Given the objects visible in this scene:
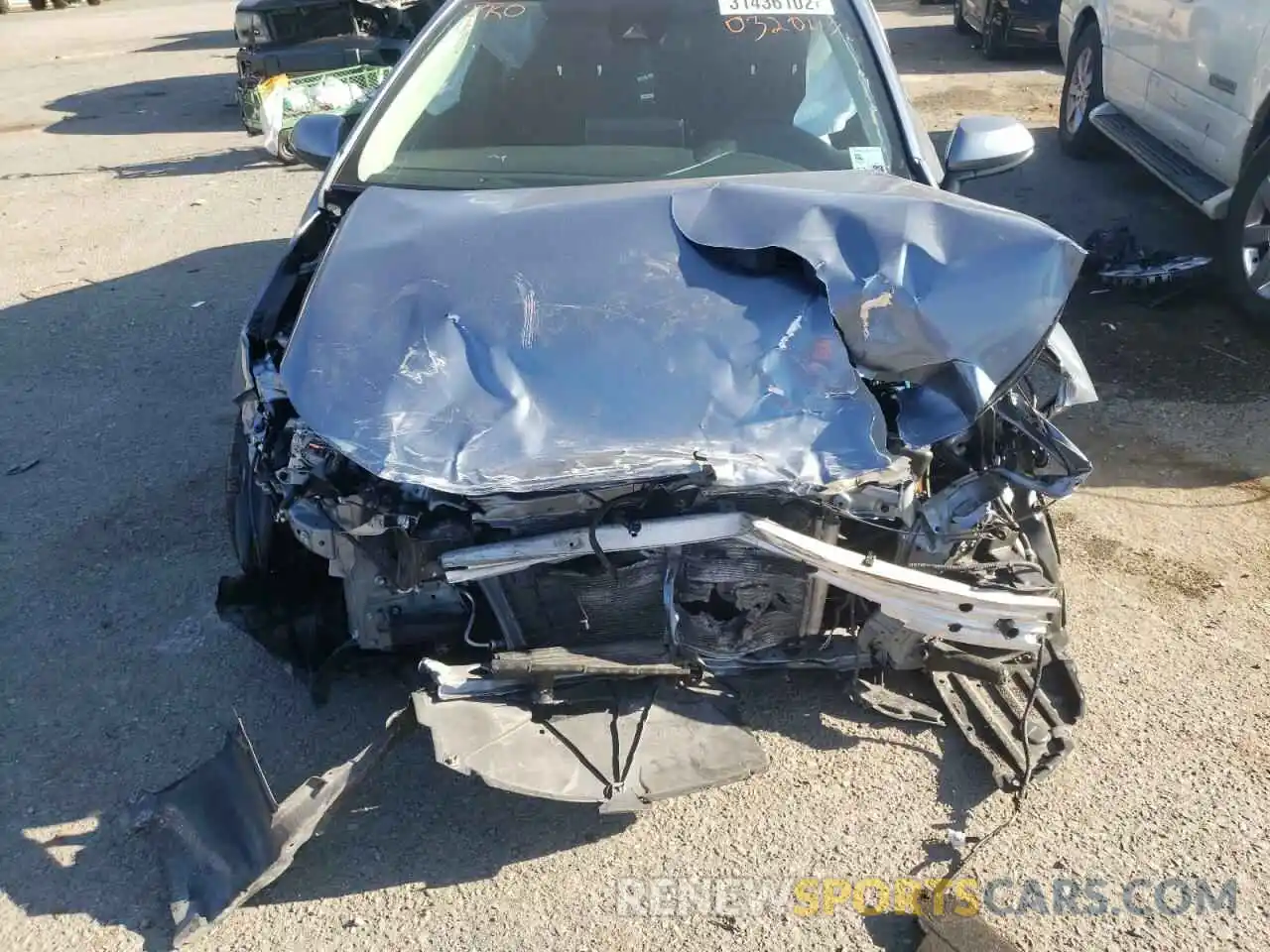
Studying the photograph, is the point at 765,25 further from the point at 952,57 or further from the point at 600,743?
the point at 952,57

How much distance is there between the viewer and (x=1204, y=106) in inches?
241

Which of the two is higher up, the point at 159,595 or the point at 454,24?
the point at 454,24

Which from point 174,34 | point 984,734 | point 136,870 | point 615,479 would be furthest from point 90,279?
point 174,34

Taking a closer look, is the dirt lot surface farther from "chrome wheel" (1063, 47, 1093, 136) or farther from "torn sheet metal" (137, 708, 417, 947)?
"chrome wheel" (1063, 47, 1093, 136)

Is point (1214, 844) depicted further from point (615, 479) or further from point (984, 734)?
point (615, 479)

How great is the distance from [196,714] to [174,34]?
59.0 ft

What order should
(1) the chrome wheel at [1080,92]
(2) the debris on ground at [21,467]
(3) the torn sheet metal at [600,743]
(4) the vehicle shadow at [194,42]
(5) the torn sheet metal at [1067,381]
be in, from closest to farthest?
(3) the torn sheet metal at [600,743]
(5) the torn sheet metal at [1067,381]
(2) the debris on ground at [21,467]
(1) the chrome wheel at [1080,92]
(4) the vehicle shadow at [194,42]

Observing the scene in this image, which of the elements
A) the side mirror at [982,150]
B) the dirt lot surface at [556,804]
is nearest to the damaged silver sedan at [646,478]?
the dirt lot surface at [556,804]

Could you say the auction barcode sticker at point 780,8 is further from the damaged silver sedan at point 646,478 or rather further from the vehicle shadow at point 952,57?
the vehicle shadow at point 952,57

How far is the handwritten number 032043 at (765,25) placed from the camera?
12.5ft

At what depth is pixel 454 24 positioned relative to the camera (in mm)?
4094

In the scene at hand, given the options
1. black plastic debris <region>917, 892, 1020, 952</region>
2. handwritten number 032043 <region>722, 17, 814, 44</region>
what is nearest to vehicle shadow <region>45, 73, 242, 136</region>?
handwritten number 032043 <region>722, 17, 814, 44</region>

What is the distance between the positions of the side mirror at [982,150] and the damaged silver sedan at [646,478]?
383 mm

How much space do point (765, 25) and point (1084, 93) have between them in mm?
5695
